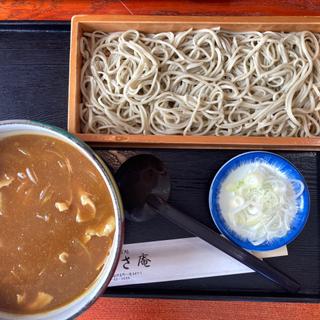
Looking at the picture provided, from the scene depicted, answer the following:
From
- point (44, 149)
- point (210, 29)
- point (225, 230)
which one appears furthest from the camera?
point (210, 29)

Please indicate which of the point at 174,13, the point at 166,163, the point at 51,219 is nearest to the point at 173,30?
the point at 174,13

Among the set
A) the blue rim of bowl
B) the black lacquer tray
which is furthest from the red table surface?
the blue rim of bowl

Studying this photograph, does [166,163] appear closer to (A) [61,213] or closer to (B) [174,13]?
(A) [61,213]

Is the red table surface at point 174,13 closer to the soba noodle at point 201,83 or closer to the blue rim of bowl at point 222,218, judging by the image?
the soba noodle at point 201,83

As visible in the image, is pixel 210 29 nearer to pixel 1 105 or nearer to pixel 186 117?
pixel 186 117

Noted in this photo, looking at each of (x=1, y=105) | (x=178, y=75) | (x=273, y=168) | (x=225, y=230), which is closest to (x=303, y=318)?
(x=225, y=230)

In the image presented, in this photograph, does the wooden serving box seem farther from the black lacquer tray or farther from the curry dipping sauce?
the curry dipping sauce

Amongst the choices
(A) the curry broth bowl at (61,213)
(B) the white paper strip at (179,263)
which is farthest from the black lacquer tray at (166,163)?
(A) the curry broth bowl at (61,213)
